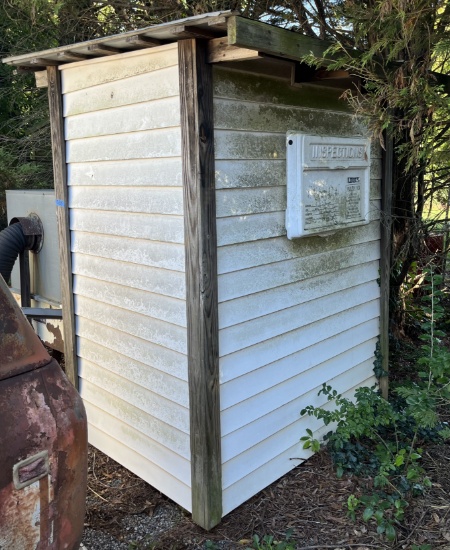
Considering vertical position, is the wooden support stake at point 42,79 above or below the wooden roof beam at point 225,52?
above

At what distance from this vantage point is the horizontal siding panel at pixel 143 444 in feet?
10.5

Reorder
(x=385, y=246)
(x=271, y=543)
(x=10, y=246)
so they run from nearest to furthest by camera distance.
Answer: (x=271, y=543) < (x=385, y=246) < (x=10, y=246)

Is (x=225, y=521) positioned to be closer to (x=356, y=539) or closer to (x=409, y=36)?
(x=356, y=539)

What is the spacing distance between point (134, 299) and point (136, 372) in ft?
1.53

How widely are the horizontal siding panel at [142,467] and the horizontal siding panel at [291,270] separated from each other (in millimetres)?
1184

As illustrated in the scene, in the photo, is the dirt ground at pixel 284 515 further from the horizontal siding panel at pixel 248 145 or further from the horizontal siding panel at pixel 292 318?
the horizontal siding panel at pixel 248 145

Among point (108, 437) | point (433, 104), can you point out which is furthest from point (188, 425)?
point (433, 104)

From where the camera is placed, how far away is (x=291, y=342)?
11.7ft

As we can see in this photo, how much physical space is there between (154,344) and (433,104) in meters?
2.13

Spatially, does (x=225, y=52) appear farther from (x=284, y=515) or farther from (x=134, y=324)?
(x=284, y=515)

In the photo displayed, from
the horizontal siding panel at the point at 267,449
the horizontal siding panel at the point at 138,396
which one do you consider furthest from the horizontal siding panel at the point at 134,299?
the horizontal siding panel at the point at 267,449

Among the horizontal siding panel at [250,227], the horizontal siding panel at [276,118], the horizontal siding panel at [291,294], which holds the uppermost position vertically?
the horizontal siding panel at [276,118]

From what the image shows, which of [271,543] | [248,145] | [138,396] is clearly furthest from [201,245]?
[271,543]

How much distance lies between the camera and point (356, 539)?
2.97 metres
